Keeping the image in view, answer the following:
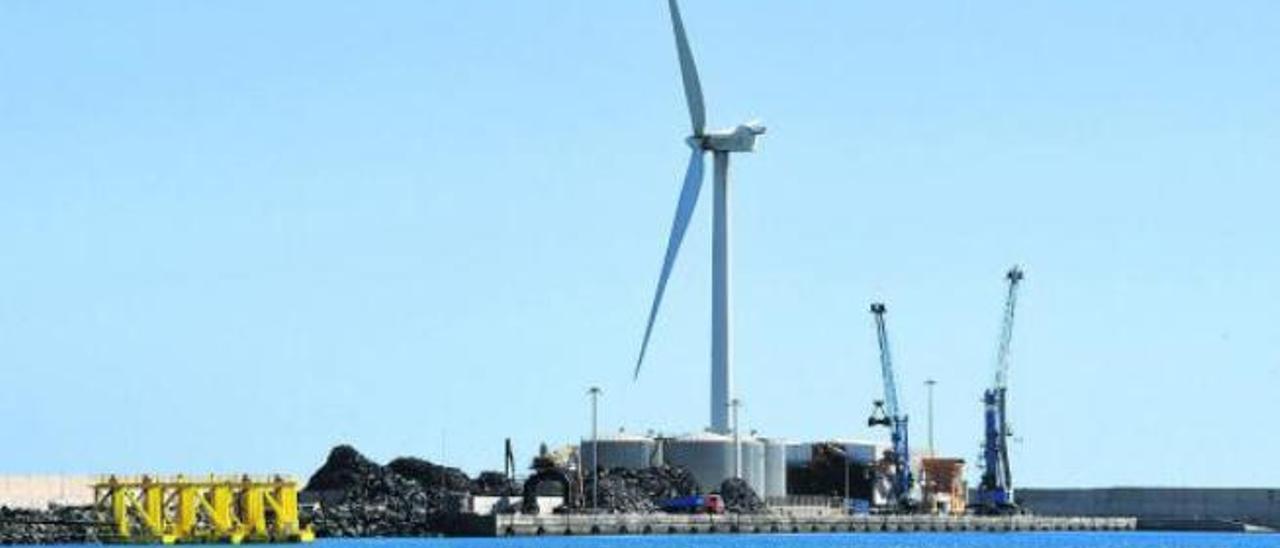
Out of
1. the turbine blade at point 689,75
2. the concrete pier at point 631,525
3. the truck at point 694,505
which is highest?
the turbine blade at point 689,75

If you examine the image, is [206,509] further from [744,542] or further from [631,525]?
[631,525]

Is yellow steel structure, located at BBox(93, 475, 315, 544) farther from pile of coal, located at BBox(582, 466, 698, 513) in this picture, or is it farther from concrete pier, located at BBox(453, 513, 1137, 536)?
pile of coal, located at BBox(582, 466, 698, 513)

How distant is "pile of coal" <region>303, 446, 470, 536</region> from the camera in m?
169

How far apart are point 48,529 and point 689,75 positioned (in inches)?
2209

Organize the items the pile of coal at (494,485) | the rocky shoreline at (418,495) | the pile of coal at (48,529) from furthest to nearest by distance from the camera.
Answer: the pile of coal at (494,485) < the rocky shoreline at (418,495) < the pile of coal at (48,529)

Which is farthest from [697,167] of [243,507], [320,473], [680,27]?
[243,507]

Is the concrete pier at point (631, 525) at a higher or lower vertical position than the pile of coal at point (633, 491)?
lower

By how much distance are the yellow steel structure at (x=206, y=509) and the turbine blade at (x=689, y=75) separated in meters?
45.3

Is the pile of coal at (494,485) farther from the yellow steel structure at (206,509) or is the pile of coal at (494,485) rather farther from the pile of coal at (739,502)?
the yellow steel structure at (206,509)

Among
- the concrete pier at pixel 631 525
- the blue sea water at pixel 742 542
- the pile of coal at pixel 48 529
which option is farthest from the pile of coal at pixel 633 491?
the pile of coal at pixel 48 529

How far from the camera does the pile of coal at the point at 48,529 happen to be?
482 feet

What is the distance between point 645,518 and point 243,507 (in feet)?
137

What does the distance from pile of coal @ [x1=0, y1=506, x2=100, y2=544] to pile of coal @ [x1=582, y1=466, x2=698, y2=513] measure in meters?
44.1

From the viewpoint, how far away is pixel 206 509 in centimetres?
14725
